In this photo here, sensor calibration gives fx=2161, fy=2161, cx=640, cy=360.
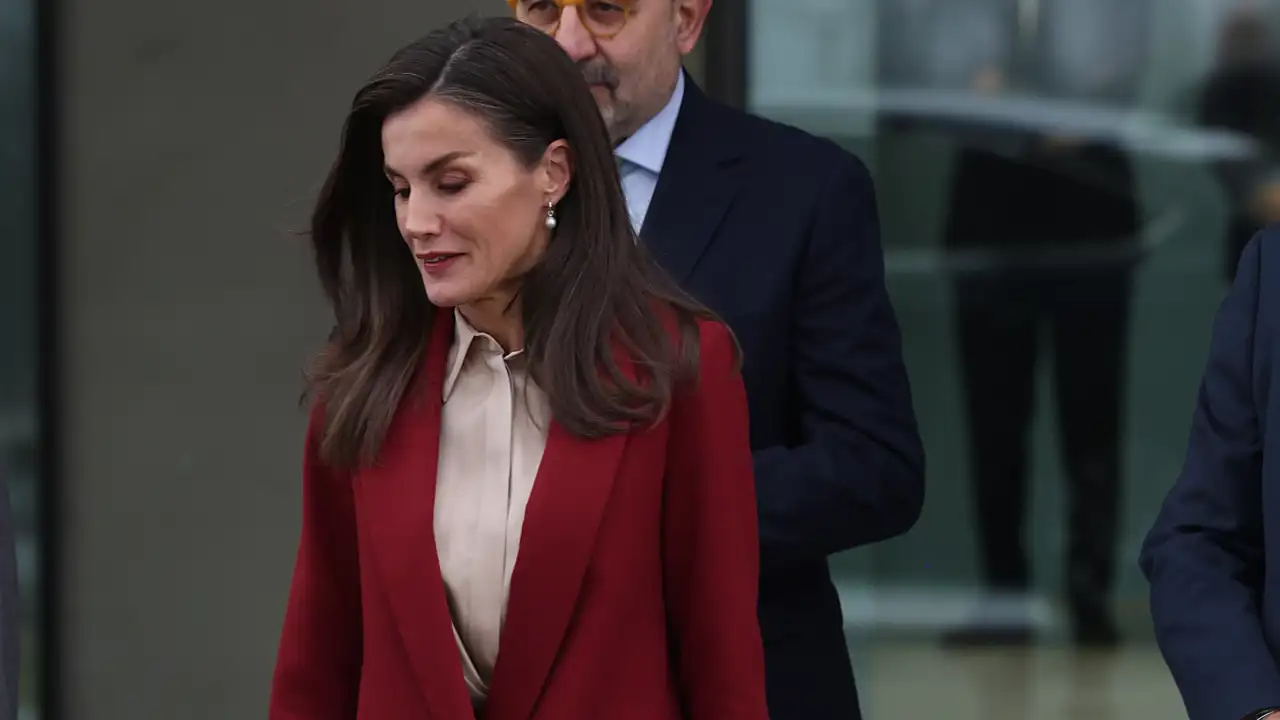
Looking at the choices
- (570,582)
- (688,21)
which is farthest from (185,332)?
(570,582)

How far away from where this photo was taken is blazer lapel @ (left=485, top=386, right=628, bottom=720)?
2.24 metres

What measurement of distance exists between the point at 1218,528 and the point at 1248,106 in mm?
2763

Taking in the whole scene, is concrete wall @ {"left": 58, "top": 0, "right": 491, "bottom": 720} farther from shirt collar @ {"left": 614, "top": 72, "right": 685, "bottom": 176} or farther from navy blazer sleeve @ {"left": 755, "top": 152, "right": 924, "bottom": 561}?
navy blazer sleeve @ {"left": 755, "top": 152, "right": 924, "bottom": 561}

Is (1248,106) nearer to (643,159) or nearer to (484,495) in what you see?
(643,159)

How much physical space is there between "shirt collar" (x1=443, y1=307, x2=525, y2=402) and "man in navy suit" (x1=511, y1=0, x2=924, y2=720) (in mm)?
558

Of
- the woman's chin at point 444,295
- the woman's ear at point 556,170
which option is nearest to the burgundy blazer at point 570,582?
the woman's chin at point 444,295

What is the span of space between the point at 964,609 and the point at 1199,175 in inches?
47.8

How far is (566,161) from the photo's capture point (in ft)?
7.82

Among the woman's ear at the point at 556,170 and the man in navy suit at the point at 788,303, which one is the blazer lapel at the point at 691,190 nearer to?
the man in navy suit at the point at 788,303

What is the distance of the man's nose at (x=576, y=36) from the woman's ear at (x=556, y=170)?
63 cm

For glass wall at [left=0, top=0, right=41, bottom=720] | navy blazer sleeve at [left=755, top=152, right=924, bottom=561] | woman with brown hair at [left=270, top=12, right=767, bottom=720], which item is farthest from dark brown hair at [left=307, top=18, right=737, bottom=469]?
glass wall at [left=0, top=0, right=41, bottom=720]

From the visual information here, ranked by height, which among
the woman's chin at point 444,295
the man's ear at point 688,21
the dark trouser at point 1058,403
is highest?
the man's ear at point 688,21

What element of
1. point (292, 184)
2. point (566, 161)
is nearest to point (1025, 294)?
point (292, 184)

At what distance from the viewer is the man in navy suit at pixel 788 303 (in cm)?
289
